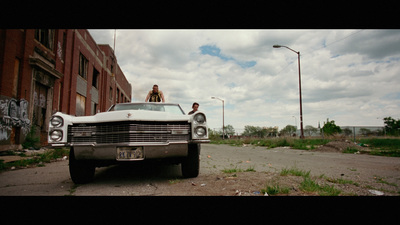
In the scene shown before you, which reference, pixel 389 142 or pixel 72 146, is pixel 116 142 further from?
pixel 389 142

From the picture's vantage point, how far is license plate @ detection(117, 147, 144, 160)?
3117mm

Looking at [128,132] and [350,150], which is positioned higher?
[128,132]

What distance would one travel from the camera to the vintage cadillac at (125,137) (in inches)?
124

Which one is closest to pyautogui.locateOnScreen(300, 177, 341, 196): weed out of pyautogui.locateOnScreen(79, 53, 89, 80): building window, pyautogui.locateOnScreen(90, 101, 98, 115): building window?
pyautogui.locateOnScreen(79, 53, 89, 80): building window

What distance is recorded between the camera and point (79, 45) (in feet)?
48.0

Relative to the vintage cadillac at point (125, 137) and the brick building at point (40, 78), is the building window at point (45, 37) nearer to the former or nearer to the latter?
the brick building at point (40, 78)

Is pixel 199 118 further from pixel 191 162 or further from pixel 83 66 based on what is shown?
pixel 83 66

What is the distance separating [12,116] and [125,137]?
7.88 metres

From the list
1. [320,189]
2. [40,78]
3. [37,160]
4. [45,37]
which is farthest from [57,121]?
[45,37]

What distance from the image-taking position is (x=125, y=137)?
3.16 meters

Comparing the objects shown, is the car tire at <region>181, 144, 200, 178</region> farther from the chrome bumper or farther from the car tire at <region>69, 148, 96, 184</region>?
the car tire at <region>69, 148, 96, 184</region>
